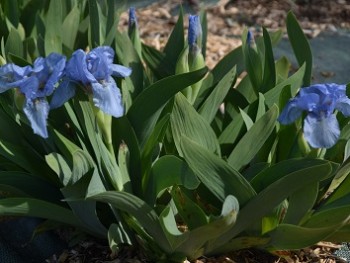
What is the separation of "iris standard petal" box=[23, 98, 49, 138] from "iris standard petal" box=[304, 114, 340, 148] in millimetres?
516

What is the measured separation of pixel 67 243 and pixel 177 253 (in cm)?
36

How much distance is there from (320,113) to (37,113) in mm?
563

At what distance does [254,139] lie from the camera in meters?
1.56

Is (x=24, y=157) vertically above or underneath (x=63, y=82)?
underneath

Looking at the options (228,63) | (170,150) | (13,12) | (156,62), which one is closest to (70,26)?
(13,12)

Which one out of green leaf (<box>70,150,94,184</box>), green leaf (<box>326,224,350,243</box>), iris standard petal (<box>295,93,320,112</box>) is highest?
iris standard petal (<box>295,93,320,112</box>)

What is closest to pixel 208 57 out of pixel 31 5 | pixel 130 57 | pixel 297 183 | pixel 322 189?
pixel 31 5

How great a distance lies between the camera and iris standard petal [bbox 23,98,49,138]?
4.19 ft

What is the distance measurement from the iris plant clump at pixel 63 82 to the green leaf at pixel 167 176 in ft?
0.79

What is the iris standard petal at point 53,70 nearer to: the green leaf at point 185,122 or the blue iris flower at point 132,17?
the green leaf at point 185,122

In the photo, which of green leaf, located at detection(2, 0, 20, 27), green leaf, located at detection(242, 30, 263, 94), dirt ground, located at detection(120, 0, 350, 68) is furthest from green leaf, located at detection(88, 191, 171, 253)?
dirt ground, located at detection(120, 0, 350, 68)

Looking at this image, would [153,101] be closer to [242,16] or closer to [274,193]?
[274,193]

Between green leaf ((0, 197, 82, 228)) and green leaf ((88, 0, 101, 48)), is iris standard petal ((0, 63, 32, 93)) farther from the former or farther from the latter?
green leaf ((88, 0, 101, 48))

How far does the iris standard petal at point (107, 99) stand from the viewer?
1.30m
